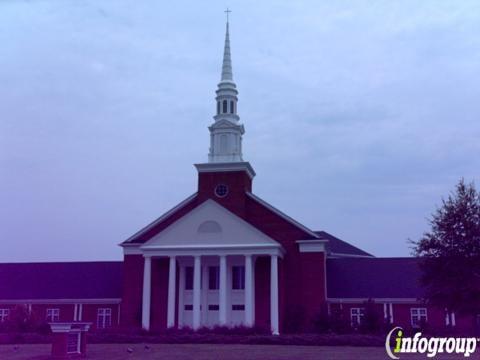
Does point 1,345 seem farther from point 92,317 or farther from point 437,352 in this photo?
point 437,352

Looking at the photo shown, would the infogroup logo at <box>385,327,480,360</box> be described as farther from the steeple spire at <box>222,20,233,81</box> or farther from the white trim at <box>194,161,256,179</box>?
the steeple spire at <box>222,20,233,81</box>

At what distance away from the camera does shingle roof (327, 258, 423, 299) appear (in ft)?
144

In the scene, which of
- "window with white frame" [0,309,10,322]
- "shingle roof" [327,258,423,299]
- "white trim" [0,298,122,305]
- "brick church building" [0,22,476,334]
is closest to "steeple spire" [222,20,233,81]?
→ "brick church building" [0,22,476,334]

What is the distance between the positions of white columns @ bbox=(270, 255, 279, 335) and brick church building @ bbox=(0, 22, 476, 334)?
0.07 metres

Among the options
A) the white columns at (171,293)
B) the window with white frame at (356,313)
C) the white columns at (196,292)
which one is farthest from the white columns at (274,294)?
the white columns at (171,293)

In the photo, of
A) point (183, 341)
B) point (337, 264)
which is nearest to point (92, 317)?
point (183, 341)

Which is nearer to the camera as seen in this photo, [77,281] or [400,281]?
[400,281]

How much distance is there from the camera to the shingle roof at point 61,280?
155 feet

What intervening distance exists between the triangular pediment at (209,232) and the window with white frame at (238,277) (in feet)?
10.4

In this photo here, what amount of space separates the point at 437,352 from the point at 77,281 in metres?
32.5

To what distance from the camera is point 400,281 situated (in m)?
44.9

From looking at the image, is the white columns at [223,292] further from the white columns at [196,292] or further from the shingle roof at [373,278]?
the shingle roof at [373,278]

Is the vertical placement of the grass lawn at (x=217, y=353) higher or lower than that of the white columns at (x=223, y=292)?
lower

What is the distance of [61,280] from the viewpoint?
164ft
